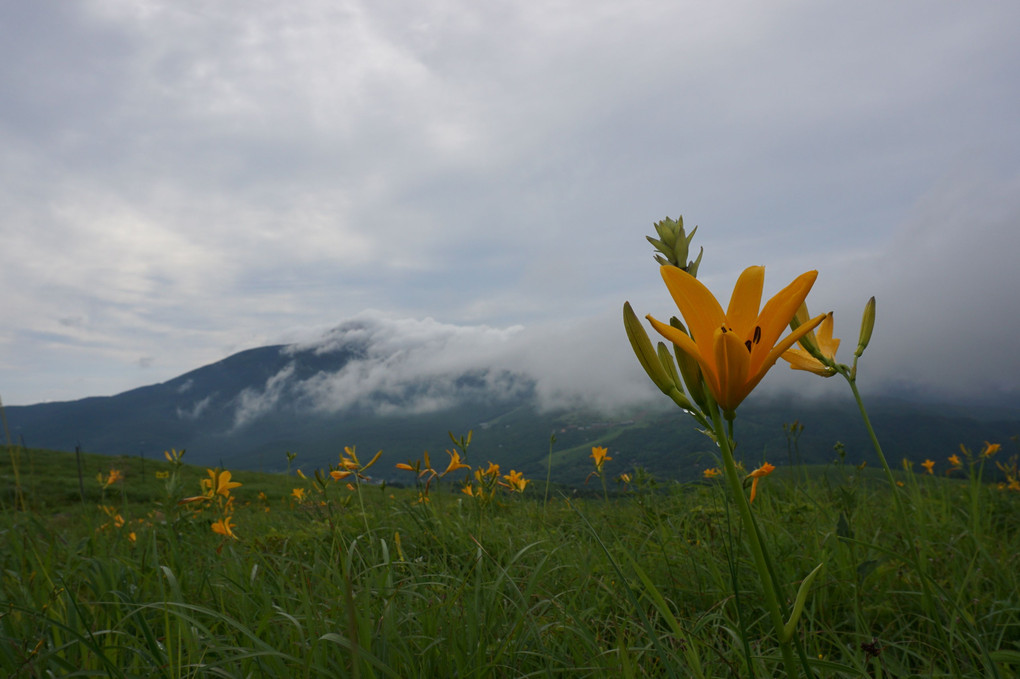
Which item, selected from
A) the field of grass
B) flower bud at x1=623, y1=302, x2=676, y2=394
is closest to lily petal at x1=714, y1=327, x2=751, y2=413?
flower bud at x1=623, y1=302, x2=676, y2=394

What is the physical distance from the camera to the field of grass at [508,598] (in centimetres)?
182

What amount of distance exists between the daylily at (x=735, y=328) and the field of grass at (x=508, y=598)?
1.25ft

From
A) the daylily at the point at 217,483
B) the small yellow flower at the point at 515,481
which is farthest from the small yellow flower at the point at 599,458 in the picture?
the daylily at the point at 217,483

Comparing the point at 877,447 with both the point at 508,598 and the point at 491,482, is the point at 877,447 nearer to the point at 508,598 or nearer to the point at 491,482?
the point at 508,598

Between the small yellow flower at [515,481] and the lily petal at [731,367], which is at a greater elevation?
the lily petal at [731,367]

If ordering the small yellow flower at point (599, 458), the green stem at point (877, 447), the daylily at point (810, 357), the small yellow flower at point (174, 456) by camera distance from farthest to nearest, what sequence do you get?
the small yellow flower at point (599, 458), the small yellow flower at point (174, 456), the daylily at point (810, 357), the green stem at point (877, 447)

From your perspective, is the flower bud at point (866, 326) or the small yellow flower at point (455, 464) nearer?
the flower bud at point (866, 326)

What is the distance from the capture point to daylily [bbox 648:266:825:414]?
3.10 feet

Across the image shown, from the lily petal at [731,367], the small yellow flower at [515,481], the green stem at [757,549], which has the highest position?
the lily petal at [731,367]

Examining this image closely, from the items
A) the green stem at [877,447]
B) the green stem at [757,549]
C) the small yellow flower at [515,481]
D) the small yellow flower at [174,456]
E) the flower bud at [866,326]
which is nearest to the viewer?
the green stem at [757,549]

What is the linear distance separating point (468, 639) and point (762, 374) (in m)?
1.57

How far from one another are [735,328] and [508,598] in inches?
68.7

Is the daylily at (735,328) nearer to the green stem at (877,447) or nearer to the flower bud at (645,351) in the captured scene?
the flower bud at (645,351)

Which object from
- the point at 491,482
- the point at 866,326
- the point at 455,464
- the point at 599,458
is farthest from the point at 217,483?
the point at 866,326
